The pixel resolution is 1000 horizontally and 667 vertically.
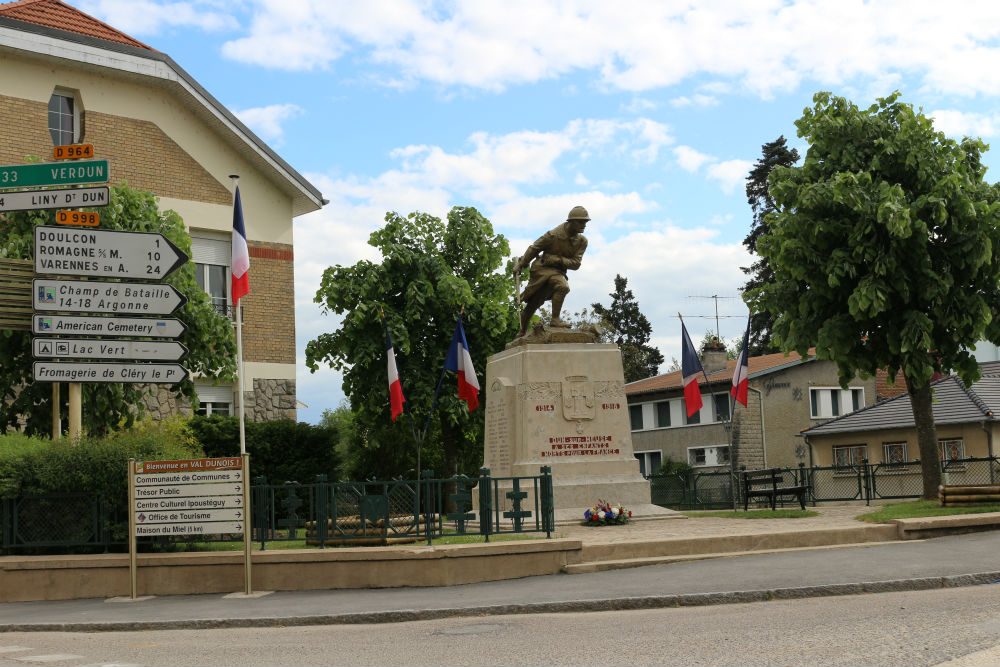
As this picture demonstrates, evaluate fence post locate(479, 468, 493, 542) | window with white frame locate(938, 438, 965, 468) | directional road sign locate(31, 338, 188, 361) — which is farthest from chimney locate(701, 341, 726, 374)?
directional road sign locate(31, 338, 188, 361)

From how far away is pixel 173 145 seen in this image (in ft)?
88.1

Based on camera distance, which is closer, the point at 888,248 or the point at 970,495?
the point at 970,495

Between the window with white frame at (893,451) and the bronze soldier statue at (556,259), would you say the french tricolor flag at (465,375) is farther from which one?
the window with white frame at (893,451)

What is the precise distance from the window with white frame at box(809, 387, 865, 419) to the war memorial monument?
103ft

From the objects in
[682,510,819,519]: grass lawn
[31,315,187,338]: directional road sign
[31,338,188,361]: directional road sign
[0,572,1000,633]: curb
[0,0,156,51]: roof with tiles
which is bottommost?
[0,572,1000,633]: curb

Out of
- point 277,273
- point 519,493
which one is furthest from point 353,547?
point 277,273

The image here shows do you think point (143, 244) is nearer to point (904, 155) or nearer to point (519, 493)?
point (519, 493)

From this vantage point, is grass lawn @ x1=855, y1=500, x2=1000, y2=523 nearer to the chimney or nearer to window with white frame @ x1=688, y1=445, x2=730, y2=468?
window with white frame @ x1=688, y1=445, x2=730, y2=468

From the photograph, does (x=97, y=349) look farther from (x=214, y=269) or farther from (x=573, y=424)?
(x=214, y=269)

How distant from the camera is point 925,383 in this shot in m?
19.3

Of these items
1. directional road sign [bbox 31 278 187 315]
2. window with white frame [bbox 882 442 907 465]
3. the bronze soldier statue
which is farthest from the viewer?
window with white frame [bbox 882 442 907 465]

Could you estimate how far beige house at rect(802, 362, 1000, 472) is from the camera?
33.3 meters

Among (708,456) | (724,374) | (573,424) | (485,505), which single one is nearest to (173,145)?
(573,424)

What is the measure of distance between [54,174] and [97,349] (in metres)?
2.34
